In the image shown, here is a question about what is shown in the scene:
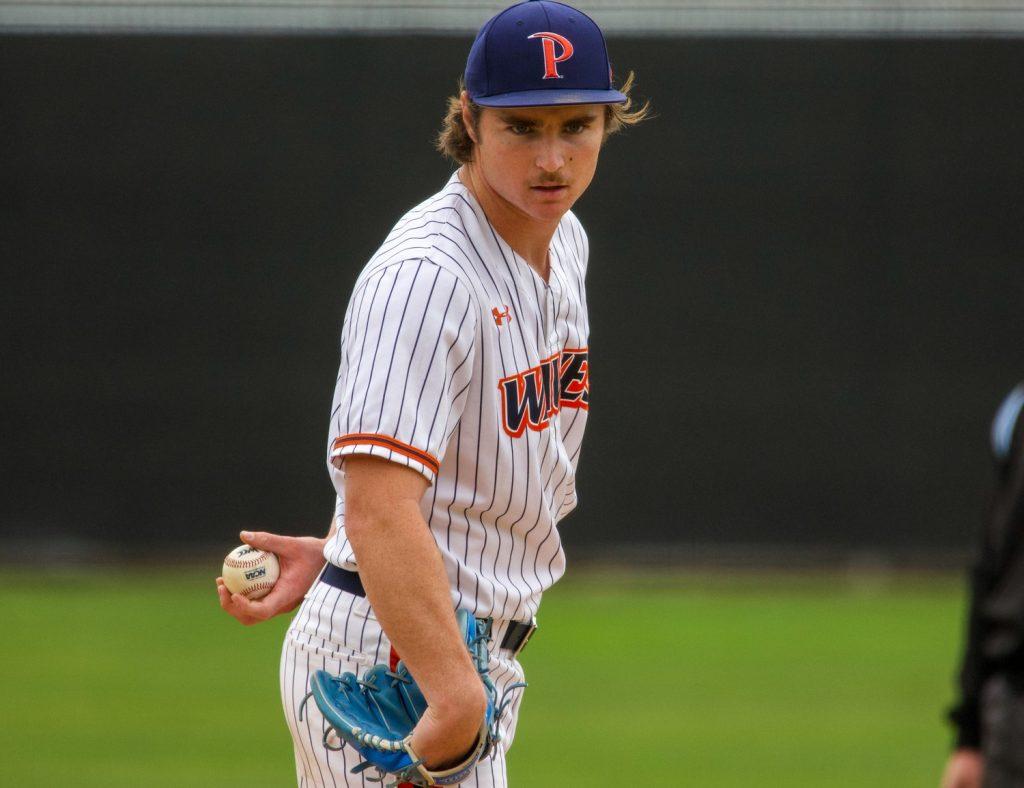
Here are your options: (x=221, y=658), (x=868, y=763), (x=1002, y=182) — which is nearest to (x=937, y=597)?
(x=1002, y=182)

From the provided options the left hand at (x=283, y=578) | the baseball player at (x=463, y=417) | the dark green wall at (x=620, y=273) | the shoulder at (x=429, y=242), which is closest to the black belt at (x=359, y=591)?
the baseball player at (x=463, y=417)

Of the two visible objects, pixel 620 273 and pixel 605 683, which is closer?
pixel 605 683

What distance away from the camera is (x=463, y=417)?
290 centimetres

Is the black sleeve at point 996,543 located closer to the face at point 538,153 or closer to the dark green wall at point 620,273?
the face at point 538,153

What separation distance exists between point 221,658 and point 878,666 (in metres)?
3.58

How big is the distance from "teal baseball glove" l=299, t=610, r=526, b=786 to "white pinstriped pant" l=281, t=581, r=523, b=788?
0.03m

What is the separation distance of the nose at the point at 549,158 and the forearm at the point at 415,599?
0.71 meters

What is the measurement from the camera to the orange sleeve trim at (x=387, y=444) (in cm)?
267

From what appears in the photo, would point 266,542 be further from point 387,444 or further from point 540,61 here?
point 540,61

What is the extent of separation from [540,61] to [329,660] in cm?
121

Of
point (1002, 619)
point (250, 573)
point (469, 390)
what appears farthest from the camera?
point (250, 573)

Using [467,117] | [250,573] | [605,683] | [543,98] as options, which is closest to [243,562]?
[250,573]

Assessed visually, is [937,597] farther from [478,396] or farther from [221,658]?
[478,396]

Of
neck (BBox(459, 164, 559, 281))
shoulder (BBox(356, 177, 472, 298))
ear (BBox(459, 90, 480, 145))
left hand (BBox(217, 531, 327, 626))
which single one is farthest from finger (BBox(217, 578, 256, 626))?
ear (BBox(459, 90, 480, 145))
